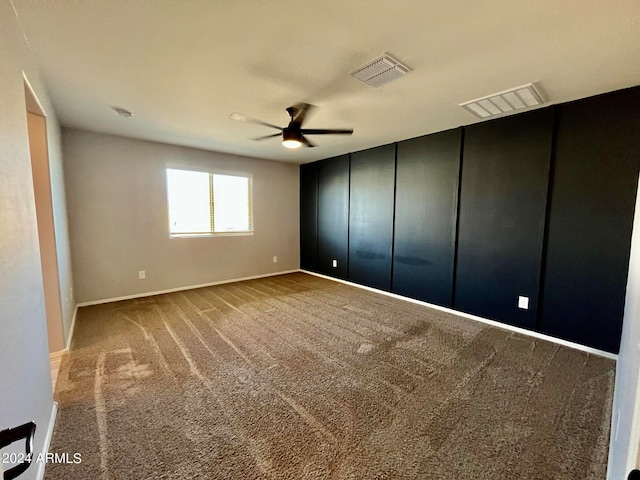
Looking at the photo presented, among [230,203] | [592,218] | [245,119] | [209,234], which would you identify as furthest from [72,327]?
[592,218]

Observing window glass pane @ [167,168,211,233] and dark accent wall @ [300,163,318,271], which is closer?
window glass pane @ [167,168,211,233]

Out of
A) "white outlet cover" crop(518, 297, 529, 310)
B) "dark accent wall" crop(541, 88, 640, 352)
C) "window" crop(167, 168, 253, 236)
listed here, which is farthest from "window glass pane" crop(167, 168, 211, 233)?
"dark accent wall" crop(541, 88, 640, 352)

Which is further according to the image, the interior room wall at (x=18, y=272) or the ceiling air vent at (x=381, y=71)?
the ceiling air vent at (x=381, y=71)

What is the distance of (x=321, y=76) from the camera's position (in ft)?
7.05

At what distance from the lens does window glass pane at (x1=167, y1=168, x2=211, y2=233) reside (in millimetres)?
4359

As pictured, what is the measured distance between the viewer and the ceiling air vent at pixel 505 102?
239cm

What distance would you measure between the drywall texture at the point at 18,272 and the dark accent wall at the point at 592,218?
4.01 m

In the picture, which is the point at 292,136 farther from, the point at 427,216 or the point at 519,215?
the point at 519,215

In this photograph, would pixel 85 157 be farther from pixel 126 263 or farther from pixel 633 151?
pixel 633 151

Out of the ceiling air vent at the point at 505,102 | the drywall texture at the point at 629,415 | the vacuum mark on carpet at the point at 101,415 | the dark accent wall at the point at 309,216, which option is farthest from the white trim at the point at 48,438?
the dark accent wall at the point at 309,216

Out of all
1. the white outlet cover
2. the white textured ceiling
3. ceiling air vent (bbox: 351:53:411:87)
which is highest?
the white textured ceiling

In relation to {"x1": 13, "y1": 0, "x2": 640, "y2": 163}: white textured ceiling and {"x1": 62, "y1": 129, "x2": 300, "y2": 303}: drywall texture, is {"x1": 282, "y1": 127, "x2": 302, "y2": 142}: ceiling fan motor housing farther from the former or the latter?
{"x1": 62, "y1": 129, "x2": 300, "y2": 303}: drywall texture

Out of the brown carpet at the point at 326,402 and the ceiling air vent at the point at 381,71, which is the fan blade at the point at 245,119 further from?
the brown carpet at the point at 326,402

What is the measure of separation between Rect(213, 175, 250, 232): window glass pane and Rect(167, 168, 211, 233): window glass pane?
0.16 meters
